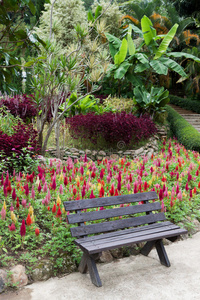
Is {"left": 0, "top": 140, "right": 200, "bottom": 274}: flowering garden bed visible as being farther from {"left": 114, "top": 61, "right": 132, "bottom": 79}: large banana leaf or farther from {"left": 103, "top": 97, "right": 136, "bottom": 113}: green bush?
{"left": 114, "top": 61, "right": 132, "bottom": 79}: large banana leaf

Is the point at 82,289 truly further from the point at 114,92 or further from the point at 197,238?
the point at 114,92

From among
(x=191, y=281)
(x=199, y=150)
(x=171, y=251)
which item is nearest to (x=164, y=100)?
(x=199, y=150)

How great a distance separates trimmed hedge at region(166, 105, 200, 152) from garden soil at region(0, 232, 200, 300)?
236 inches

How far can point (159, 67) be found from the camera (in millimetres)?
10680

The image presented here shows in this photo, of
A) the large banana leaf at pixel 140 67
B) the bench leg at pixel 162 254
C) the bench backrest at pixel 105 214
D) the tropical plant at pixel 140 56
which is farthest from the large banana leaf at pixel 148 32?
the bench leg at pixel 162 254

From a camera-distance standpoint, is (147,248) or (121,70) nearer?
(147,248)

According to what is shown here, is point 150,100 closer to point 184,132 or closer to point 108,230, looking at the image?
point 184,132

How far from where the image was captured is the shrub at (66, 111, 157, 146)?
7.91 m

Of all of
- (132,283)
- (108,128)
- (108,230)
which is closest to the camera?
(132,283)

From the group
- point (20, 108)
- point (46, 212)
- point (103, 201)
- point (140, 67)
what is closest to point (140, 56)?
point (140, 67)

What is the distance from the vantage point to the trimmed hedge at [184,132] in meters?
9.28

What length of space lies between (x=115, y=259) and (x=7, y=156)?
2.58 m

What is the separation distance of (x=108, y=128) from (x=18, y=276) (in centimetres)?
539

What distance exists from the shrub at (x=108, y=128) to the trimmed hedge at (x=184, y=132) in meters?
1.73
